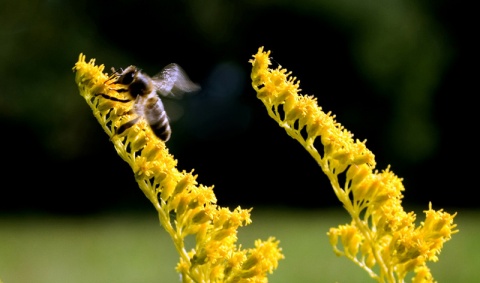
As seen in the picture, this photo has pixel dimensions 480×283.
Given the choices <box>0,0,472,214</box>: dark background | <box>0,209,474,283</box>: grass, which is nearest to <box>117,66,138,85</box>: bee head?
<box>0,209,474,283</box>: grass

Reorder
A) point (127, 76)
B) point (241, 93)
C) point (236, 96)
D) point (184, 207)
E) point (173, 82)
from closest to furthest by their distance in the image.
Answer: point (184, 207) → point (127, 76) → point (173, 82) → point (241, 93) → point (236, 96)

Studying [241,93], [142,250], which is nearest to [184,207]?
[142,250]

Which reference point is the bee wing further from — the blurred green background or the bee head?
the blurred green background

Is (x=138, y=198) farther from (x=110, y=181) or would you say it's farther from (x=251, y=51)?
(x=251, y=51)

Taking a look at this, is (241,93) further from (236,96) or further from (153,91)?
(153,91)

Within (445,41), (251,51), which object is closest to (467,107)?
(445,41)

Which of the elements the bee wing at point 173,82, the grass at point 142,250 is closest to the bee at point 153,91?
the bee wing at point 173,82

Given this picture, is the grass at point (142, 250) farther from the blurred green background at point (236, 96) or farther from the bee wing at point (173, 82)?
the bee wing at point (173, 82)
